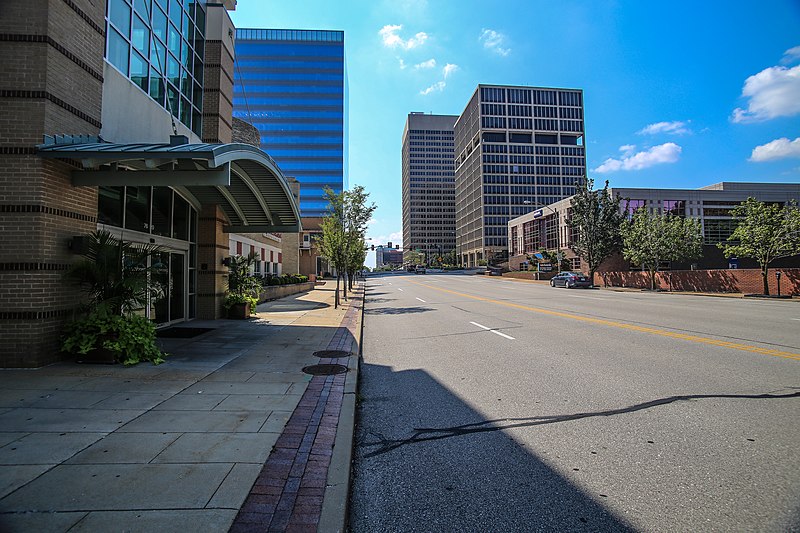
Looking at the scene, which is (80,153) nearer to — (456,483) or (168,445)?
(168,445)

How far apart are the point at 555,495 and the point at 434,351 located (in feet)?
19.7

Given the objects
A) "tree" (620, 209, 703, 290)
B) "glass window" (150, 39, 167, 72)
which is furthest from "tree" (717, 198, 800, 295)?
"glass window" (150, 39, 167, 72)

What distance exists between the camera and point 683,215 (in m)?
59.1

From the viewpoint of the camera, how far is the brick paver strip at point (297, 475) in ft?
9.08

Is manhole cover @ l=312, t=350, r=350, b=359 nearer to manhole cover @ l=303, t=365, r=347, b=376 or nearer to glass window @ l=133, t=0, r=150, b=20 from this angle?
manhole cover @ l=303, t=365, r=347, b=376

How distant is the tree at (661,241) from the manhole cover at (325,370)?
1327 inches

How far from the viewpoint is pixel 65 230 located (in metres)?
7.30

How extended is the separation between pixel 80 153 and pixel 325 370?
5.18m

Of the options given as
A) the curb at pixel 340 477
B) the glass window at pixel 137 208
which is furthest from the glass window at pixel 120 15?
the curb at pixel 340 477

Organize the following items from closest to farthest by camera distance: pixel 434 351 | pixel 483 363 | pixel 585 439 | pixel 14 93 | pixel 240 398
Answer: pixel 585 439 < pixel 240 398 < pixel 14 93 < pixel 483 363 < pixel 434 351

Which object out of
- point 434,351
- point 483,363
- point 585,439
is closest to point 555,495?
point 585,439

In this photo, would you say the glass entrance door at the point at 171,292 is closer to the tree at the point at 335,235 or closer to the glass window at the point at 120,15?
the glass window at the point at 120,15

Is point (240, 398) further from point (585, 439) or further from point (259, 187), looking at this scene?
point (259, 187)

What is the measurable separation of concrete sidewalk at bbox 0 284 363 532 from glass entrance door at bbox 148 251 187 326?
4.45m
